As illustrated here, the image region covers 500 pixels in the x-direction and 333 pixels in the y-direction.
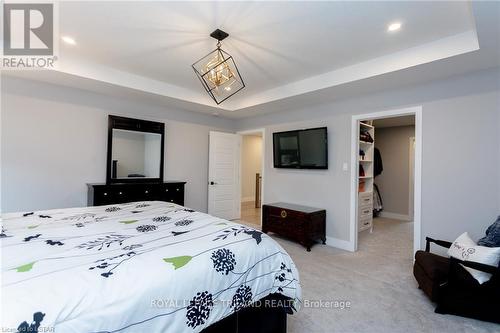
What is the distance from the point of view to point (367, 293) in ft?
8.19

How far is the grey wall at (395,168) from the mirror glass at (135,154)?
5.55 m

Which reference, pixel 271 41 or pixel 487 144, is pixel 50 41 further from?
pixel 487 144

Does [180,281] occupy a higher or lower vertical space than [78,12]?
lower

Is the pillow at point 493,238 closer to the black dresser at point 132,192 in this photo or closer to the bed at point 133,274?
the bed at point 133,274

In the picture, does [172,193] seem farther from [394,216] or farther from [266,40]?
[394,216]

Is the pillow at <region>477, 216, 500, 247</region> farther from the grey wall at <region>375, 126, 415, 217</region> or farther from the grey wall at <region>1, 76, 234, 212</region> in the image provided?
the grey wall at <region>1, 76, 234, 212</region>

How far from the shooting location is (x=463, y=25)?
2221 mm

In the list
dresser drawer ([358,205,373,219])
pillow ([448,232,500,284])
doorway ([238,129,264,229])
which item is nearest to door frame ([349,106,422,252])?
pillow ([448,232,500,284])

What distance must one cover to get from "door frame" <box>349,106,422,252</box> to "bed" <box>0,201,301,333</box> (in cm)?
231

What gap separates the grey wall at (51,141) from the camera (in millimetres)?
3225

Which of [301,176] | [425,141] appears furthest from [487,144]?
[301,176]

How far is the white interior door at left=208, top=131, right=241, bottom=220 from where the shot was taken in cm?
530

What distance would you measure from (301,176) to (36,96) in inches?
168

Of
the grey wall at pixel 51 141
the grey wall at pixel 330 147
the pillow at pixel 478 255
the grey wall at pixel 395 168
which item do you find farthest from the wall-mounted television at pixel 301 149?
the grey wall at pixel 395 168
